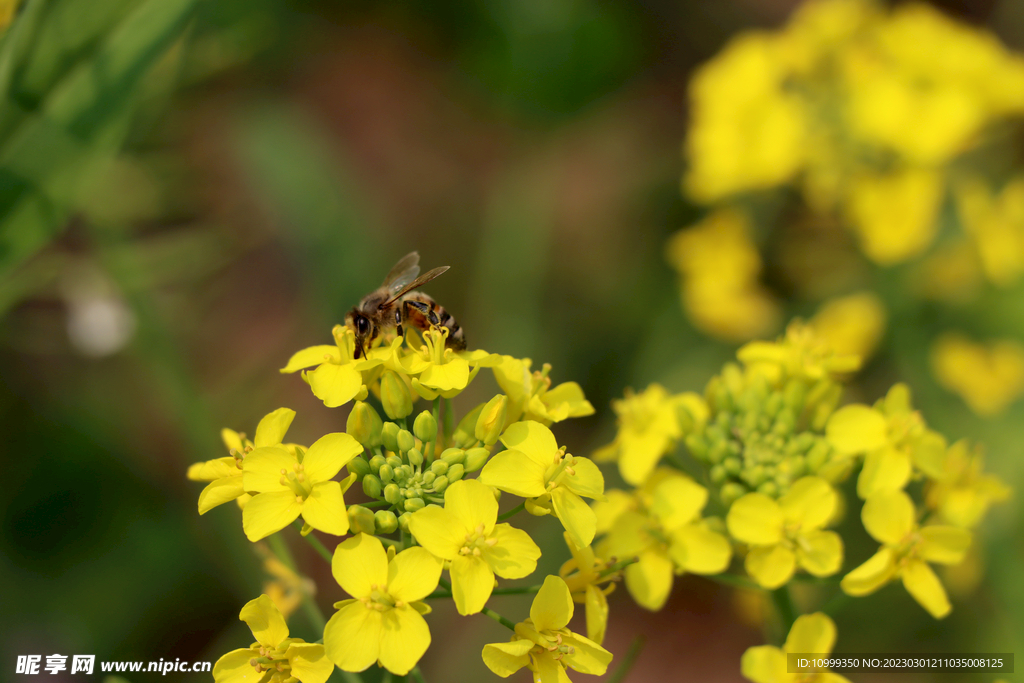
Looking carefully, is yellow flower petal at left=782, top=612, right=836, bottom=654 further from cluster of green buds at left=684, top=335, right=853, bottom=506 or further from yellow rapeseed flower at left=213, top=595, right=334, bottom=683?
yellow rapeseed flower at left=213, top=595, right=334, bottom=683

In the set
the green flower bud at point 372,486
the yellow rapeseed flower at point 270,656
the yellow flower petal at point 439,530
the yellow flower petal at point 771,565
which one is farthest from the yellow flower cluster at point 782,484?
the yellow rapeseed flower at point 270,656

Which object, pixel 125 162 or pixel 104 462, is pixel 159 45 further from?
pixel 104 462

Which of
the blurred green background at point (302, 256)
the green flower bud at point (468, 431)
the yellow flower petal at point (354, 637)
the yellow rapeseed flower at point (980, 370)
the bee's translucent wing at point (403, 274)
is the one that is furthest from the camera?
the yellow rapeseed flower at point (980, 370)

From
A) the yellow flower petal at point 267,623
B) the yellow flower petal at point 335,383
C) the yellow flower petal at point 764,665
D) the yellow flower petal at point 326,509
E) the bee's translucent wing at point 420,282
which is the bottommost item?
the yellow flower petal at point 764,665

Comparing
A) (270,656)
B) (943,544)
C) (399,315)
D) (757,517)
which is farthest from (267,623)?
(943,544)

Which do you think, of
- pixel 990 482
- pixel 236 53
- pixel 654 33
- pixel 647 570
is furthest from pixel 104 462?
pixel 654 33

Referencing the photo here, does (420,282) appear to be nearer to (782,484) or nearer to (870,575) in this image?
(782,484)

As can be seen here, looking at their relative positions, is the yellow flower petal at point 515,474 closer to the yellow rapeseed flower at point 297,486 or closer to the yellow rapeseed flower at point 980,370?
the yellow rapeseed flower at point 297,486
